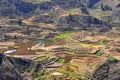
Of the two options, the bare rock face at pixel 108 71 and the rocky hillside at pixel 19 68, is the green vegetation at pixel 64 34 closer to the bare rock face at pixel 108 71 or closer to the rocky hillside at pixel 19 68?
the rocky hillside at pixel 19 68

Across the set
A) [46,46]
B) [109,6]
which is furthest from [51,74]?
[109,6]

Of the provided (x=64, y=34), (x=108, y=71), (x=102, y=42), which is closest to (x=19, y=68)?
(x=108, y=71)

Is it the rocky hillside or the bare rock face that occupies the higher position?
the bare rock face

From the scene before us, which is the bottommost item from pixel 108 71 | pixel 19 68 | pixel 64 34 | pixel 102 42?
pixel 64 34

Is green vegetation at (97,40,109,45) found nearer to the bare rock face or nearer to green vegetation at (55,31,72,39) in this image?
green vegetation at (55,31,72,39)

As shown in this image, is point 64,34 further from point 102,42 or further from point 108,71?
point 108,71

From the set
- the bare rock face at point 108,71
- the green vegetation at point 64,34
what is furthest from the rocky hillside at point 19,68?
the green vegetation at point 64,34

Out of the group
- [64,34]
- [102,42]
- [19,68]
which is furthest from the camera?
[64,34]

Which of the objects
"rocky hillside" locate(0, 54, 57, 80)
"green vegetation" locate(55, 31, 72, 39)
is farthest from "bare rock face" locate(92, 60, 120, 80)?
"green vegetation" locate(55, 31, 72, 39)

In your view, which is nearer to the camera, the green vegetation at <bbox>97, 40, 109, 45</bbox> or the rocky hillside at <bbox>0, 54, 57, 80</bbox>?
the rocky hillside at <bbox>0, 54, 57, 80</bbox>
